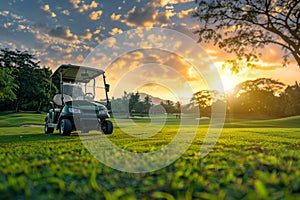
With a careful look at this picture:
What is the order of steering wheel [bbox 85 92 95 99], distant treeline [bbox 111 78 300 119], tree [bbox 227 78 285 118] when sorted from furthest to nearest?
tree [bbox 227 78 285 118]
distant treeline [bbox 111 78 300 119]
steering wheel [bbox 85 92 95 99]

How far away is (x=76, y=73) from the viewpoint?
1184 centimetres

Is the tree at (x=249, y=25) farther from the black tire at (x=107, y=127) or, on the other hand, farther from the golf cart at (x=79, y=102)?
the black tire at (x=107, y=127)

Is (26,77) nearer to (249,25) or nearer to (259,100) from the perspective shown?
(249,25)

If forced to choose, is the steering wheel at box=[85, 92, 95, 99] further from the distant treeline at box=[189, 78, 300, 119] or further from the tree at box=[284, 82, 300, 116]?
the tree at box=[284, 82, 300, 116]

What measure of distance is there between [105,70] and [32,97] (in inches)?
1452

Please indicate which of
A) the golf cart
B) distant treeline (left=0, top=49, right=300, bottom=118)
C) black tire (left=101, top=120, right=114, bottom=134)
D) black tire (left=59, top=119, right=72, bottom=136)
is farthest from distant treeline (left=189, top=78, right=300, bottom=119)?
black tire (left=59, top=119, right=72, bottom=136)

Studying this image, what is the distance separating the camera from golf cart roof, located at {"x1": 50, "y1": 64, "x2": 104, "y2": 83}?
36.5 ft

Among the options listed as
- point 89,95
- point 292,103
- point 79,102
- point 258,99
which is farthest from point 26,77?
point 292,103

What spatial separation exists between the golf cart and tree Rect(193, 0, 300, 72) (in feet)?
34.3

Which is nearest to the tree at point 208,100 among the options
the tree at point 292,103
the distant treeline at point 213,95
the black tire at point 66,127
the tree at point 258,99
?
the distant treeline at point 213,95

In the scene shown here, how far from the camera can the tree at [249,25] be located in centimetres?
1789

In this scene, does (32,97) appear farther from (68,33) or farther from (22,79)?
(68,33)

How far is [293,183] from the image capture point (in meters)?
2.36

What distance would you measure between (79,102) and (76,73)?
192cm
